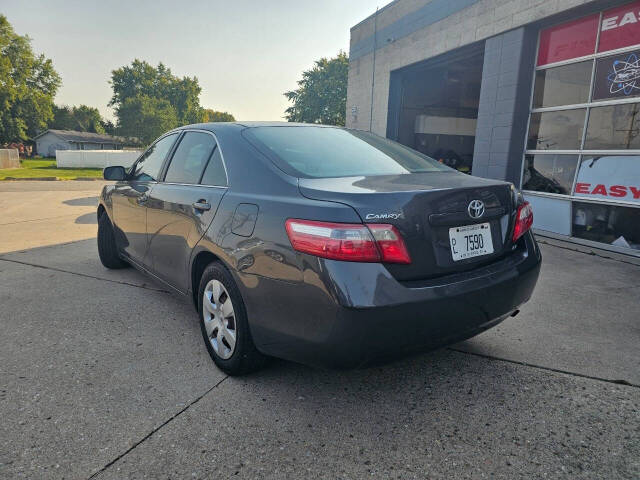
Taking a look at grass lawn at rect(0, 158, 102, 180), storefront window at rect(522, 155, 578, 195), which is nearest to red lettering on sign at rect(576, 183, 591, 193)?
storefront window at rect(522, 155, 578, 195)

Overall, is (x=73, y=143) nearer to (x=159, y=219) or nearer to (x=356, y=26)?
(x=356, y=26)

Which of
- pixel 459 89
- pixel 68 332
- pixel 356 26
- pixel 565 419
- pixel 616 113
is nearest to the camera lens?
pixel 565 419

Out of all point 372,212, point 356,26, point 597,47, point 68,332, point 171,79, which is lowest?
point 68,332

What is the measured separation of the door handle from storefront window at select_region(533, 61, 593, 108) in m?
6.98

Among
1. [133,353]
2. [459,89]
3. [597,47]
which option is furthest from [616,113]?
[459,89]

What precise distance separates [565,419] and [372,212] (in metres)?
1.48

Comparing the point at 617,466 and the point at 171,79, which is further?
the point at 171,79

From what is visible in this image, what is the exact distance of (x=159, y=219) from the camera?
3.32 metres

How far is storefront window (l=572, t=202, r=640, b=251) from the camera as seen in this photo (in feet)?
20.7

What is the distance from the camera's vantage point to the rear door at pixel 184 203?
275 cm

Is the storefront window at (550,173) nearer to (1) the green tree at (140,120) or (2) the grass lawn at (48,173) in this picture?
(2) the grass lawn at (48,173)

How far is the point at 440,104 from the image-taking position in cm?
1853

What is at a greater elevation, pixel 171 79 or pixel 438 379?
pixel 171 79

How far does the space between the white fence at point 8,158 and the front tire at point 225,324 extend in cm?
4380
